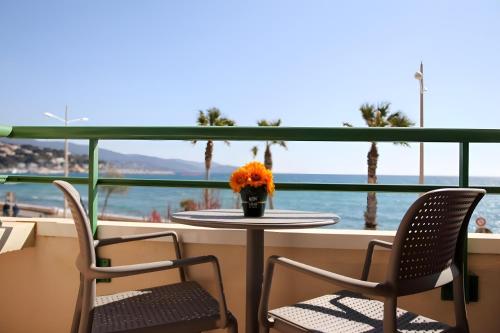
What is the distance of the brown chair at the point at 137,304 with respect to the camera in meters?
1.63

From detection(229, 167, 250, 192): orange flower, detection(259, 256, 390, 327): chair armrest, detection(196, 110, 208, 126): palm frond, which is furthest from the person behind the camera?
detection(196, 110, 208, 126): palm frond

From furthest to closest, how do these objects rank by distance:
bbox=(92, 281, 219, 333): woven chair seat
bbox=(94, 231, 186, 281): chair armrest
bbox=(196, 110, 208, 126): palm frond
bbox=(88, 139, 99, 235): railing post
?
1. bbox=(196, 110, 208, 126): palm frond
2. bbox=(88, 139, 99, 235): railing post
3. bbox=(94, 231, 186, 281): chair armrest
4. bbox=(92, 281, 219, 333): woven chair seat

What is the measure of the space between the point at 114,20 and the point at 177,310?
62.8 meters

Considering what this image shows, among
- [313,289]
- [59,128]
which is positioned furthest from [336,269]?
[59,128]

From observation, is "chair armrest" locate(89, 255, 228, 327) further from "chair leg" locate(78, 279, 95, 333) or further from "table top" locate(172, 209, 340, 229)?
"table top" locate(172, 209, 340, 229)

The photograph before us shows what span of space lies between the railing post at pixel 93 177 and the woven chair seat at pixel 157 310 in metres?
0.71

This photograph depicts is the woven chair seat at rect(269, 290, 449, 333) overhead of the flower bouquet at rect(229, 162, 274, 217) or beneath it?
beneath

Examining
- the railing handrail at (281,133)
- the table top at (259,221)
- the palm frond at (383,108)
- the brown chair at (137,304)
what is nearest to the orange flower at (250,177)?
the table top at (259,221)

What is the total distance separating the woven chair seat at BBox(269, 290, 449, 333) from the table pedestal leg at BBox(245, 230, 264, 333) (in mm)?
222

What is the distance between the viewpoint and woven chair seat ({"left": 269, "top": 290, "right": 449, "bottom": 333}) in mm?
1625

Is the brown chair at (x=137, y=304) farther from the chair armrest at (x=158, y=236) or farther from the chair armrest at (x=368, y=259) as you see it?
the chair armrest at (x=368, y=259)

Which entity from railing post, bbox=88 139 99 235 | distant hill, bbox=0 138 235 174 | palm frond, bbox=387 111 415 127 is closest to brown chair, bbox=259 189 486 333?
railing post, bbox=88 139 99 235

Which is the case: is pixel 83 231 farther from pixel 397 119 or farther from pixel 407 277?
pixel 397 119

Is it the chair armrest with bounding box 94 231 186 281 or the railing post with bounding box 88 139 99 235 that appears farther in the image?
the railing post with bounding box 88 139 99 235
